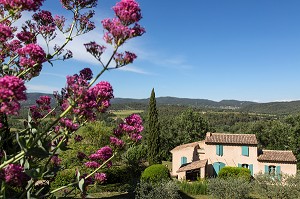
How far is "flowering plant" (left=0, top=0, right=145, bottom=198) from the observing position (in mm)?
3406

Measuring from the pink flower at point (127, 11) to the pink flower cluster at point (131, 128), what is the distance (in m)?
1.65

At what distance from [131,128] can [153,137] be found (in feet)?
110

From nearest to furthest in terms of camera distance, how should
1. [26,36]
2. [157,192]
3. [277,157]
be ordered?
[26,36] → [157,192] → [277,157]

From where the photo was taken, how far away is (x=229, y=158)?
35625mm

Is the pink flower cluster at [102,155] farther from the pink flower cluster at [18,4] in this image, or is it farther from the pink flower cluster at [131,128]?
the pink flower cluster at [18,4]

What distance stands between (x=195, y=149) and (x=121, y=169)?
10.9 m

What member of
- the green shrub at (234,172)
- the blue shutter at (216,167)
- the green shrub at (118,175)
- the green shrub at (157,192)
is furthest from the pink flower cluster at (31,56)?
the blue shutter at (216,167)

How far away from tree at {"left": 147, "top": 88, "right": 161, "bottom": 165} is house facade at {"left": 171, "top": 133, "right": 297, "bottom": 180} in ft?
8.81

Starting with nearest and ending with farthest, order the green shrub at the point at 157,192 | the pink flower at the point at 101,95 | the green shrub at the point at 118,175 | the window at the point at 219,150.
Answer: the pink flower at the point at 101,95
the green shrub at the point at 157,192
the green shrub at the point at 118,175
the window at the point at 219,150

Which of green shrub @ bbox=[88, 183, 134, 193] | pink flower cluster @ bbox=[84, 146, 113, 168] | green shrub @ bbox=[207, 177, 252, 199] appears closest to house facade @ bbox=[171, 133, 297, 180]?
green shrub @ bbox=[88, 183, 134, 193]

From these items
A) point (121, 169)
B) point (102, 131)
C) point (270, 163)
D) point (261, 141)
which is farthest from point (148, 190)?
point (261, 141)

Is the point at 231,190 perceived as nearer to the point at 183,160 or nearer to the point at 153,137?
the point at 183,160

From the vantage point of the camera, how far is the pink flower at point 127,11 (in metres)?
3.78

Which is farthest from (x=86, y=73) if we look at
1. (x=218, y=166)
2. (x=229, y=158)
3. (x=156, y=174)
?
(x=229, y=158)
